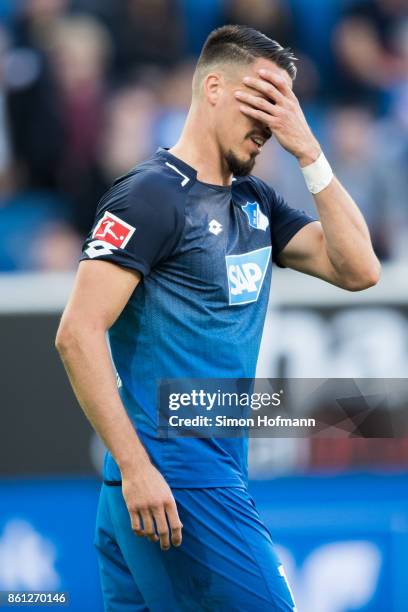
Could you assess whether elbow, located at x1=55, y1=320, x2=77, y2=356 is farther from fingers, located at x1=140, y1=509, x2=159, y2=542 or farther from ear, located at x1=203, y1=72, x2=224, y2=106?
ear, located at x1=203, y1=72, x2=224, y2=106

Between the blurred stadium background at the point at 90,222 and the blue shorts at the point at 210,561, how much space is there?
7.50ft

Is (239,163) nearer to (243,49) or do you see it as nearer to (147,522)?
(243,49)

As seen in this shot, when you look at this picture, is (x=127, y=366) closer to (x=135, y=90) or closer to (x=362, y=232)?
(x=362, y=232)

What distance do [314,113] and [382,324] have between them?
216 cm

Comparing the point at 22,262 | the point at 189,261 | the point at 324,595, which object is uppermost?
the point at 22,262

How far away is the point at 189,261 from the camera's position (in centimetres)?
312

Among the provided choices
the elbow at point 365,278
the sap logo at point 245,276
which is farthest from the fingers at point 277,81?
the elbow at point 365,278

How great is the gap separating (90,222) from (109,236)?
417 cm

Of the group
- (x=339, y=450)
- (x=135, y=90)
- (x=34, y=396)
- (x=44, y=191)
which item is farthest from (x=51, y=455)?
(x=135, y=90)

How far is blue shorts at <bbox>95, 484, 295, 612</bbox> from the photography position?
3.03 metres

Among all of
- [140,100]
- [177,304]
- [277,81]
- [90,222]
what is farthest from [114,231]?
[140,100]

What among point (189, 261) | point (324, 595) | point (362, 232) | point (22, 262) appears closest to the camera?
point (189, 261)

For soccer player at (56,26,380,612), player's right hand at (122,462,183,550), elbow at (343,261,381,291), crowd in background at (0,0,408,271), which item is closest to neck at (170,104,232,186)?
soccer player at (56,26,380,612)

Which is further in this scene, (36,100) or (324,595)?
(36,100)
